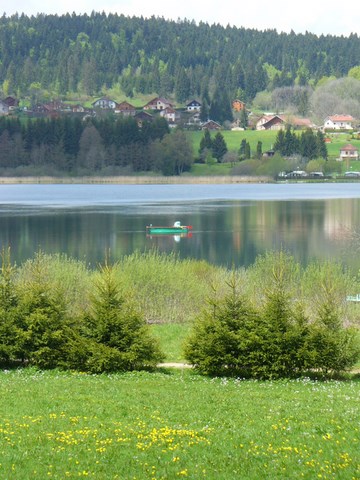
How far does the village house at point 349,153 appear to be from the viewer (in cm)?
15145

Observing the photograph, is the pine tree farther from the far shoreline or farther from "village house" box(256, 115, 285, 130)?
"village house" box(256, 115, 285, 130)

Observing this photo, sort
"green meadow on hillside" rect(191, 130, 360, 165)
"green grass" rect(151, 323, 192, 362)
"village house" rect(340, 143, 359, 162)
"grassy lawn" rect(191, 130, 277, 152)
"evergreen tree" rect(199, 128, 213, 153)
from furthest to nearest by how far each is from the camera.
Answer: "grassy lawn" rect(191, 130, 277, 152) < "green meadow on hillside" rect(191, 130, 360, 165) < "evergreen tree" rect(199, 128, 213, 153) < "village house" rect(340, 143, 359, 162) < "green grass" rect(151, 323, 192, 362)

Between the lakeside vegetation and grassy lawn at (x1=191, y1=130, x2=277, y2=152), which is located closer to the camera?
the lakeside vegetation

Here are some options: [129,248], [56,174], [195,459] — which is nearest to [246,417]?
[195,459]

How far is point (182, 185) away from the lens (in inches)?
5999

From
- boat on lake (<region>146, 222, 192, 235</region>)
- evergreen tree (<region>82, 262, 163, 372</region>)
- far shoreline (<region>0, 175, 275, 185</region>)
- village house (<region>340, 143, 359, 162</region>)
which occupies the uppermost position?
village house (<region>340, 143, 359, 162</region>)

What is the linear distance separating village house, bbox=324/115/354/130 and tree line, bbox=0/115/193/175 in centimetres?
3601

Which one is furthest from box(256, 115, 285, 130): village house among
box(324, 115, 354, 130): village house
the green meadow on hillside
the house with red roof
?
the house with red roof

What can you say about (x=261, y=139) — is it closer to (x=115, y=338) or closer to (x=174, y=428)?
(x=115, y=338)

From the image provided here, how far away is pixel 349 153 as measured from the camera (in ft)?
497

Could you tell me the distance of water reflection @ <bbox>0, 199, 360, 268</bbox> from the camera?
159 ft

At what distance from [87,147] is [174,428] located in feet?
488

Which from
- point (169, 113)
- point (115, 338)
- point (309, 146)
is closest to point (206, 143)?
point (309, 146)

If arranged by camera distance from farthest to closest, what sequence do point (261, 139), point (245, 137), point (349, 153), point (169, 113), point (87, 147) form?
point (169, 113), point (245, 137), point (261, 139), point (87, 147), point (349, 153)
